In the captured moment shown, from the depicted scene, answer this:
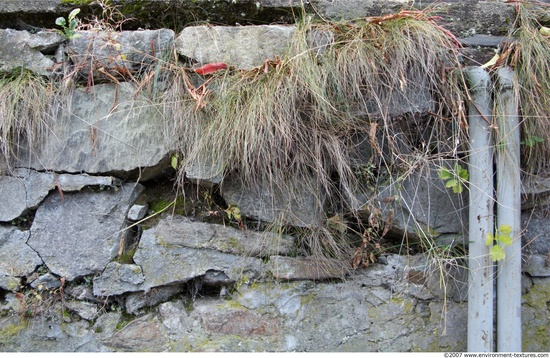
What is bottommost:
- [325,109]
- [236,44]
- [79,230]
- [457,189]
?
[79,230]

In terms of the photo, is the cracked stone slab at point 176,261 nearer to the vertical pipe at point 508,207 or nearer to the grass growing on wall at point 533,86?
the vertical pipe at point 508,207

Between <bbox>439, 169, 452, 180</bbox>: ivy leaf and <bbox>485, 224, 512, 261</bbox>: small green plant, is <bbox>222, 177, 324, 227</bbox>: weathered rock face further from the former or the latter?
<bbox>485, 224, 512, 261</bbox>: small green plant

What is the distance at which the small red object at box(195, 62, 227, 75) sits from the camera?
2.31 metres

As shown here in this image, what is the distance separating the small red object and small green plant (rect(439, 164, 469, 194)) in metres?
1.06

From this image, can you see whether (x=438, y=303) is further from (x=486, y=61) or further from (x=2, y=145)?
(x=2, y=145)

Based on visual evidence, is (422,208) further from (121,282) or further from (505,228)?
(121,282)

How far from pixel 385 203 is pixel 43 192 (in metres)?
1.49

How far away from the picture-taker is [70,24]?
2336 mm

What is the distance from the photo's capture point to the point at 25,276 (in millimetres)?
2240

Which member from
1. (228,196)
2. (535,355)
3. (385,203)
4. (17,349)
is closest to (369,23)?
(385,203)

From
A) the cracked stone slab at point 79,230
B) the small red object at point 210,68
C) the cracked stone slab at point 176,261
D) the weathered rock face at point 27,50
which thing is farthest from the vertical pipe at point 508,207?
the weathered rock face at point 27,50

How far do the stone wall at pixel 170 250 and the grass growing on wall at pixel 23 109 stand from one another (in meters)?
0.05

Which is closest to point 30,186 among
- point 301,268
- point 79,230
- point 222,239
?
point 79,230

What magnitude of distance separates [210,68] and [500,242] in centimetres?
143
